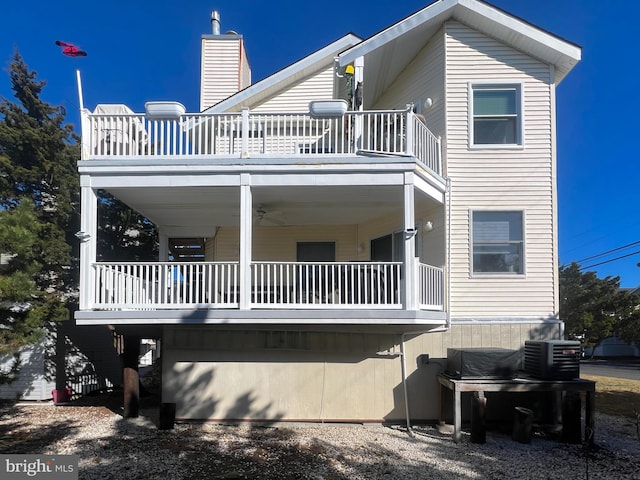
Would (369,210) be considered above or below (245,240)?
above

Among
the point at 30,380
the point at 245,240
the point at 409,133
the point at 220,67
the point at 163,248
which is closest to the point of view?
the point at 245,240

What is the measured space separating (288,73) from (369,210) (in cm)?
426

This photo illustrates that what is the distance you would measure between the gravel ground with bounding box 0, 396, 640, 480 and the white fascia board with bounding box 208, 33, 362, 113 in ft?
24.3

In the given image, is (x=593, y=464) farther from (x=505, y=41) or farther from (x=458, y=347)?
(x=505, y=41)

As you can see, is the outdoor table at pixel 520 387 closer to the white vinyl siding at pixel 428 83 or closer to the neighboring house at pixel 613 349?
the white vinyl siding at pixel 428 83

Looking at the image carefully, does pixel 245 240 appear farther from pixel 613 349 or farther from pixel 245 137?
pixel 613 349

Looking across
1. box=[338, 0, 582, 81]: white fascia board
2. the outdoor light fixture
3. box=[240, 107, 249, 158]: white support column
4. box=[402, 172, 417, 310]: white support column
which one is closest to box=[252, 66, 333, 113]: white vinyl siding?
box=[338, 0, 582, 81]: white fascia board

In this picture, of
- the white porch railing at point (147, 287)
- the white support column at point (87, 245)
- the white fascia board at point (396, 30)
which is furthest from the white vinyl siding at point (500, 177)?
the white support column at point (87, 245)

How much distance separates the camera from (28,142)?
43.7ft

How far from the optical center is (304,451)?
679cm

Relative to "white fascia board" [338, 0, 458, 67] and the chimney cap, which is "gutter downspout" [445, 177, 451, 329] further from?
the chimney cap

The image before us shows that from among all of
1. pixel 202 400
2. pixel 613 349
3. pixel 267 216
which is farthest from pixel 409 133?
pixel 613 349

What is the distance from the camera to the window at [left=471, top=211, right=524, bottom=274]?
8641 mm

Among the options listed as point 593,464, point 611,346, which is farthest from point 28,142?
point 611,346
